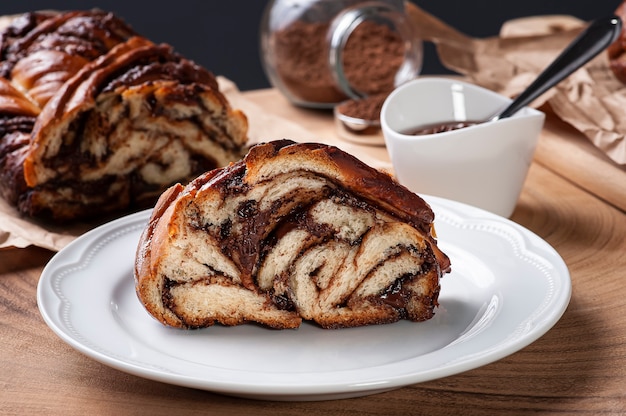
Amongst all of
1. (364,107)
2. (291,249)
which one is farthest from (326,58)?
(291,249)

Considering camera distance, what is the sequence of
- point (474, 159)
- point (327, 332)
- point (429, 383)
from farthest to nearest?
point (474, 159), point (327, 332), point (429, 383)

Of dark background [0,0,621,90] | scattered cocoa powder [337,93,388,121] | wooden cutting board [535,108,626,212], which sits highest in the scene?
wooden cutting board [535,108,626,212]

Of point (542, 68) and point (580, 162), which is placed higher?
point (580, 162)

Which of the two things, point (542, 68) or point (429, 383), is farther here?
point (542, 68)

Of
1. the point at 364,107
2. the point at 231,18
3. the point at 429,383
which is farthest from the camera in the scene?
the point at 231,18

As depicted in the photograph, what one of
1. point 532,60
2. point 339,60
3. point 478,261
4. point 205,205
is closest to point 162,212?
point 205,205

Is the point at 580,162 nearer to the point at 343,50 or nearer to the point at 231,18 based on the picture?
the point at 343,50

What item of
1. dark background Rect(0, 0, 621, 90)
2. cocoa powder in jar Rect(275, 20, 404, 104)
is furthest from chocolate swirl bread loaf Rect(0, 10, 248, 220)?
dark background Rect(0, 0, 621, 90)

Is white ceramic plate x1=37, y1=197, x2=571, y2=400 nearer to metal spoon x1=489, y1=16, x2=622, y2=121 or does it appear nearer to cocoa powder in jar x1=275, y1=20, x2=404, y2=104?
metal spoon x1=489, y1=16, x2=622, y2=121
